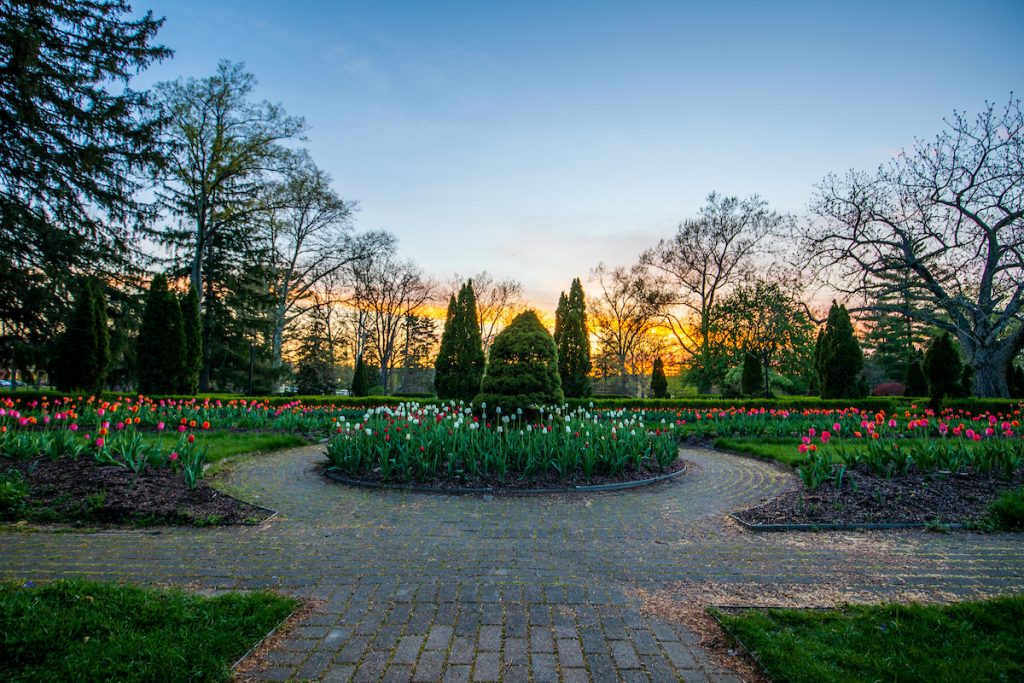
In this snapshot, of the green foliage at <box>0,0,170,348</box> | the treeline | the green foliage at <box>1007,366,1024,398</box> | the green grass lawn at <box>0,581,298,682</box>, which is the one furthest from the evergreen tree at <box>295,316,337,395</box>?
the green foliage at <box>1007,366,1024,398</box>

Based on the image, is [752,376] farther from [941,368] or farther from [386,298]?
[386,298]

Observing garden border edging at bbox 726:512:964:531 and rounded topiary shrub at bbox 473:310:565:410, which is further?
rounded topiary shrub at bbox 473:310:565:410

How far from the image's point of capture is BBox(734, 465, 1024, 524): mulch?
4.97 meters

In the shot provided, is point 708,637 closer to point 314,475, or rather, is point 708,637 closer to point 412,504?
point 412,504

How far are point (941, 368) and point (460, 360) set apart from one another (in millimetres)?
15912

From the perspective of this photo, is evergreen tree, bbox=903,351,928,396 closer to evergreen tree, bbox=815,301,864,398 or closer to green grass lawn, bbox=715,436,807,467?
evergreen tree, bbox=815,301,864,398

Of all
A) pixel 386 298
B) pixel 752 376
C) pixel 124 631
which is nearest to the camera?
pixel 124 631

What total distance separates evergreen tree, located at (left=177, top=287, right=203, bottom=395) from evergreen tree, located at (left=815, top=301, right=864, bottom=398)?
22536mm

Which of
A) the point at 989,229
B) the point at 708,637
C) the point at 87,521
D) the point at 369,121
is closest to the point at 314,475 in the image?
the point at 87,521

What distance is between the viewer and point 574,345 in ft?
62.6

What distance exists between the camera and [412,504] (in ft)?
18.4

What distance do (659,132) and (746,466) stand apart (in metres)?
6.48

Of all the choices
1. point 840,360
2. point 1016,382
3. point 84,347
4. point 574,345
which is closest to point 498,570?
point 84,347

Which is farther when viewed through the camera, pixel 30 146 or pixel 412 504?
pixel 30 146
